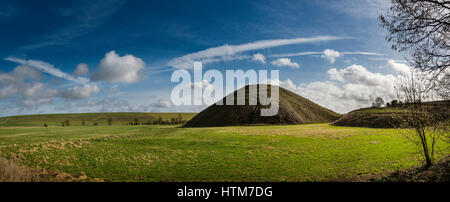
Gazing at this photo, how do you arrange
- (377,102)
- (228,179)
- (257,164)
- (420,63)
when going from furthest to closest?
(377,102)
(257,164)
(228,179)
(420,63)

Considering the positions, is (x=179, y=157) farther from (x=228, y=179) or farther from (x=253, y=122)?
(x=253, y=122)

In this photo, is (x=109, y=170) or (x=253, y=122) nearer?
(x=109, y=170)

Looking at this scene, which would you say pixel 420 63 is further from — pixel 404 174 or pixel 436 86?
pixel 404 174

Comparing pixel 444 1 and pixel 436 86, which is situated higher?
pixel 444 1

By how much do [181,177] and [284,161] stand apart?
901 cm

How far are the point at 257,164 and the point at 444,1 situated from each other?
48.4 ft

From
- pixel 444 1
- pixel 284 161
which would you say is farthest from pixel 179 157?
pixel 444 1

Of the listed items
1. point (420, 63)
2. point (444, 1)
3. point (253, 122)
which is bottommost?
point (253, 122)

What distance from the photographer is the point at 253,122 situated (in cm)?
10131

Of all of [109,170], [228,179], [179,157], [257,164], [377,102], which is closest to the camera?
[228,179]

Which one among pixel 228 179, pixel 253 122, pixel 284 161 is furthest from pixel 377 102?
pixel 228 179

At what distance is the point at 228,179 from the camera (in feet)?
45.3
